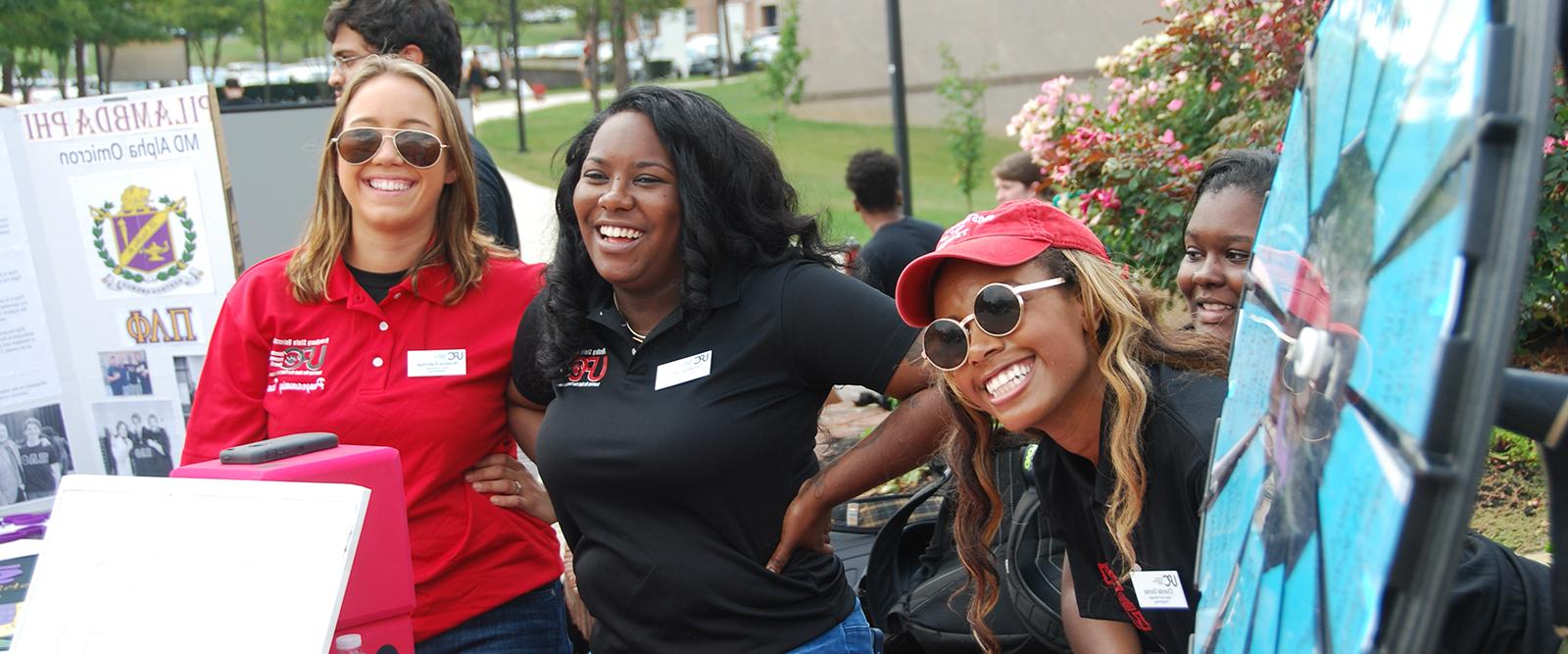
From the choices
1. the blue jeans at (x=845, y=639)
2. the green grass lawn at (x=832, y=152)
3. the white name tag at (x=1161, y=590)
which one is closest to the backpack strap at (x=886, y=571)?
the blue jeans at (x=845, y=639)

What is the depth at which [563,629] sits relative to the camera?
124 inches

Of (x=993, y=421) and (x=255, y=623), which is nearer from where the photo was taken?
(x=255, y=623)

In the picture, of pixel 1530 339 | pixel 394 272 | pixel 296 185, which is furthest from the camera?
pixel 296 185

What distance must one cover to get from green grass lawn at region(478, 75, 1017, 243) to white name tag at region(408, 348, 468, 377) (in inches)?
499

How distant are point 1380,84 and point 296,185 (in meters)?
7.63

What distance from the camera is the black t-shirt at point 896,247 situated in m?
7.21

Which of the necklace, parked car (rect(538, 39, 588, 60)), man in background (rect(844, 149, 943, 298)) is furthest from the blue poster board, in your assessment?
parked car (rect(538, 39, 588, 60))

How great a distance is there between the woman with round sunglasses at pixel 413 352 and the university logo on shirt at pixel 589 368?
0.96 ft

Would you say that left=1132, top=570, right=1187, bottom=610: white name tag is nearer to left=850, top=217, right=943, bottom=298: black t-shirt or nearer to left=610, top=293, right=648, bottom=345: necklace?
left=610, top=293, right=648, bottom=345: necklace

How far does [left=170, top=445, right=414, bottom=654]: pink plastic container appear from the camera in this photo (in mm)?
2117

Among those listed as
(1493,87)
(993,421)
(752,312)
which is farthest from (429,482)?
(1493,87)

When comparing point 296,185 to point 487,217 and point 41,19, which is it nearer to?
point 487,217

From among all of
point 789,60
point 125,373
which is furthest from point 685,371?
point 789,60

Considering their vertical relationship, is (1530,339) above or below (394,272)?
below
